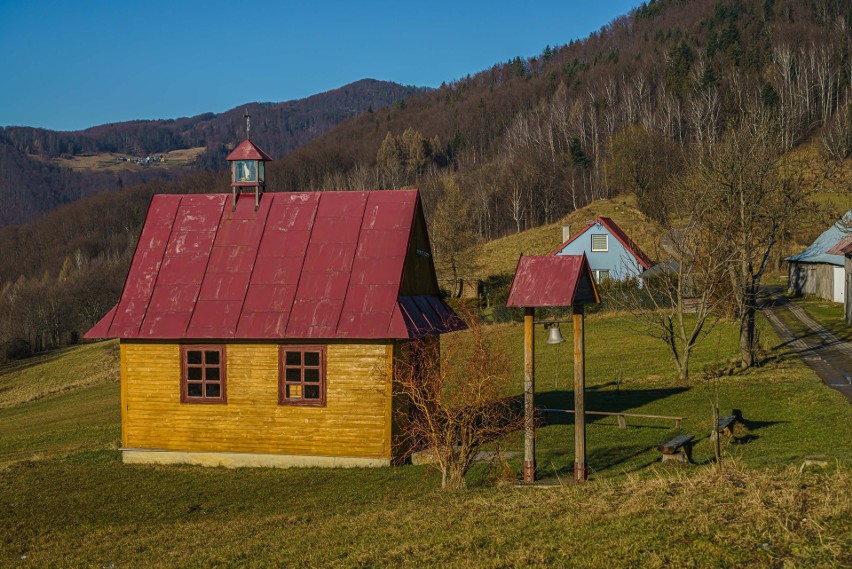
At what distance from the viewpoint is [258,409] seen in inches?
869

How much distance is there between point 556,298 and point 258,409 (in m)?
9.77

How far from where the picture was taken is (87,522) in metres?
16.8

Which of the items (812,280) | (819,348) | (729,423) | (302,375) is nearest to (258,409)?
(302,375)

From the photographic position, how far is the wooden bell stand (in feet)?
52.0

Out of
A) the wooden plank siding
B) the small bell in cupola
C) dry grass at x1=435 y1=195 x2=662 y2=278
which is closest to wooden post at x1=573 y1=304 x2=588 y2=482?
the small bell in cupola

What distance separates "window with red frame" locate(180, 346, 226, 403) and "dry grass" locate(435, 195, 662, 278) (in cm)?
4955

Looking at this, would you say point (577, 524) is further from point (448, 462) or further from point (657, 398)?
point (657, 398)

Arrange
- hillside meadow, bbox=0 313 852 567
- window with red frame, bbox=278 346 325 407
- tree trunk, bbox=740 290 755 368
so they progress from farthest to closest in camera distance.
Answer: tree trunk, bbox=740 290 755 368
window with red frame, bbox=278 346 325 407
hillside meadow, bbox=0 313 852 567

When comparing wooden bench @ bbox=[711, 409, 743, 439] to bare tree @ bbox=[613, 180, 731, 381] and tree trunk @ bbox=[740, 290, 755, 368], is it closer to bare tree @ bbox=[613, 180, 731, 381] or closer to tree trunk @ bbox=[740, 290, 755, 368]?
bare tree @ bbox=[613, 180, 731, 381]

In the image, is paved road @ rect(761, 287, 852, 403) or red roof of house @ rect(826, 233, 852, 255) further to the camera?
red roof of house @ rect(826, 233, 852, 255)

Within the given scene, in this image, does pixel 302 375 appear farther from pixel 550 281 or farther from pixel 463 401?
pixel 550 281

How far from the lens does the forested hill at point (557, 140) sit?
10438 cm

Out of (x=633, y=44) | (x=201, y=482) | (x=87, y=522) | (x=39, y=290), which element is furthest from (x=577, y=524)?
(x=633, y=44)

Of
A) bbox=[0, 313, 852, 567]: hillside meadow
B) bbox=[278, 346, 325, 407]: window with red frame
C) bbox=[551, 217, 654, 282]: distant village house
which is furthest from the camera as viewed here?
bbox=[551, 217, 654, 282]: distant village house
